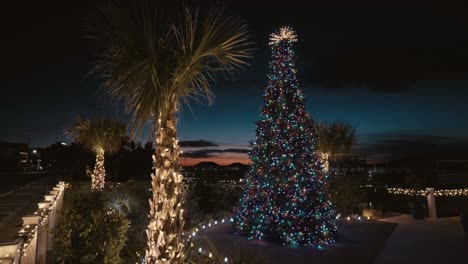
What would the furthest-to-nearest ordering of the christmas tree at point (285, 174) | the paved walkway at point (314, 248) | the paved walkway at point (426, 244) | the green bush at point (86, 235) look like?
the christmas tree at point (285, 174)
the paved walkway at point (426, 244)
the paved walkway at point (314, 248)
the green bush at point (86, 235)

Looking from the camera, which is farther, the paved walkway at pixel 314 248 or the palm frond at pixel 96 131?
the palm frond at pixel 96 131

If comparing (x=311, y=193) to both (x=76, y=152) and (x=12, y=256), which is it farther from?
(x=76, y=152)

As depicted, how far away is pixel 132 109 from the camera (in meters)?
3.61

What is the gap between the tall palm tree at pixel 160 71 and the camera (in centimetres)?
343

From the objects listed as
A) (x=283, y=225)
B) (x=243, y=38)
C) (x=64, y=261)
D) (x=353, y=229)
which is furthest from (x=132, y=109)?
(x=353, y=229)

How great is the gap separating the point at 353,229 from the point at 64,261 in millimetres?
8112

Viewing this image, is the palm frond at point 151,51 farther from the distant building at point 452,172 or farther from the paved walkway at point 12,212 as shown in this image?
the distant building at point 452,172

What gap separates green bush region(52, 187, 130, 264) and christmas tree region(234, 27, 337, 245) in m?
4.10

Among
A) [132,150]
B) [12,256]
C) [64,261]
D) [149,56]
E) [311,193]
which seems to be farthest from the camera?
[132,150]

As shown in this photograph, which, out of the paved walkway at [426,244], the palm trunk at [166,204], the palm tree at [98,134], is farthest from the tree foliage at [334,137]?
the palm trunk at [166,204]

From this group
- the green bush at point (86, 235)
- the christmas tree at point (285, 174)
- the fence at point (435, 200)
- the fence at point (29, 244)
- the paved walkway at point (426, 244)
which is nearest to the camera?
the fence at point (29, 244)

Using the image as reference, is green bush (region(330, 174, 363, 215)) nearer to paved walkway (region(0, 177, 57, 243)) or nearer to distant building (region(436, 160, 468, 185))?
paved walkway (region(0, 177, 57, 243))

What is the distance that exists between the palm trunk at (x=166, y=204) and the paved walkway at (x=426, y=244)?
489 centimetres

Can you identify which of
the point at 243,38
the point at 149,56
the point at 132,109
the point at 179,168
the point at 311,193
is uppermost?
the point at 243,38
